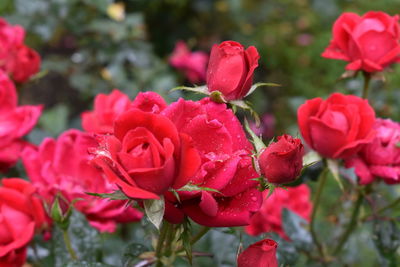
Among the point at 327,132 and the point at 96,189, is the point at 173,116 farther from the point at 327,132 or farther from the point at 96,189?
the point at 96,189

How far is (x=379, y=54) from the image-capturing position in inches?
34.5

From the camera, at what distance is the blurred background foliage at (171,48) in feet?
5.10

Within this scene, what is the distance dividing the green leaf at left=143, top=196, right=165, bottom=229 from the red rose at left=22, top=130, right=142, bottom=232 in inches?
11.9

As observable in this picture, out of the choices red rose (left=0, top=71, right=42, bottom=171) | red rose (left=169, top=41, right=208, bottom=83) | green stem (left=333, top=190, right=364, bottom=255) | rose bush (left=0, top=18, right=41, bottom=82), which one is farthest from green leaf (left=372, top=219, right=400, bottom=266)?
red rose (left=169, top=41, right=208, bottom=83)

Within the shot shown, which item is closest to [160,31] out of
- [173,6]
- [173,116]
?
[173,6]

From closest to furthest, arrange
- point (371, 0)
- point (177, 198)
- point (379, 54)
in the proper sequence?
1. point (177, 198)
2. point (379, 54)
3. point (371, 0)

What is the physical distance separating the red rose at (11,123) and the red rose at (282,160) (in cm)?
55

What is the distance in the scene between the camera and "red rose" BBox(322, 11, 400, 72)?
86 centimetres

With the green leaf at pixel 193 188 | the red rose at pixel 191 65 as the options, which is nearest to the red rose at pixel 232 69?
the green leaf at pixel 193 188

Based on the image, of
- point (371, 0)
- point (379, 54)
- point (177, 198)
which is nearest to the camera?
point (177, 198)

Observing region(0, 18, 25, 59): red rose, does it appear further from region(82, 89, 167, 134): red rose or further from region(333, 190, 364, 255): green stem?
region(333, 190, 364, 255): green stem

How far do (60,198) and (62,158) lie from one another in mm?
125

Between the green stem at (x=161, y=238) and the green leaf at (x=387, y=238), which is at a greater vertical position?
the green stem at (x=161, y=238)

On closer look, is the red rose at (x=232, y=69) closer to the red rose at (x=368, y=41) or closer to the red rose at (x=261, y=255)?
the red rose at (x=261, y=255)
